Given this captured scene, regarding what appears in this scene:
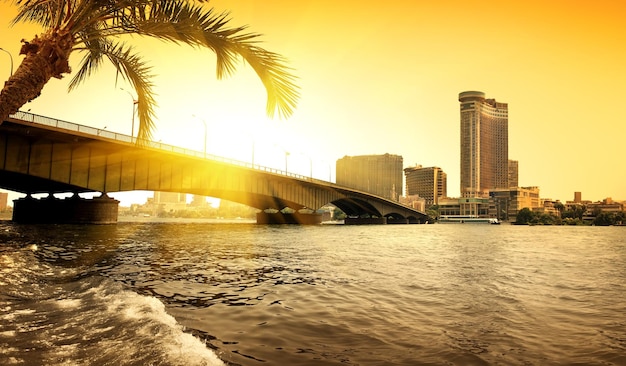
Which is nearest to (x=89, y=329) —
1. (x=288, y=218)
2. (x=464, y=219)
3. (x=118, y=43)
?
(x=118, y=43)

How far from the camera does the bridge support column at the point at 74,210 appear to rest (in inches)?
1724

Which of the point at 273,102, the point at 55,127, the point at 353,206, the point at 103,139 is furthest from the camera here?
the point at 353,206

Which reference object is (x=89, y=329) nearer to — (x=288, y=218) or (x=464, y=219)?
(x=288, y=218)

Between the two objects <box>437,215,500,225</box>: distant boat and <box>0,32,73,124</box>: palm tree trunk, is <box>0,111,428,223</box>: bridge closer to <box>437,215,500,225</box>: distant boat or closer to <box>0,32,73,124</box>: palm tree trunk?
<box>0,32,73,124</box>: palm tree trunk

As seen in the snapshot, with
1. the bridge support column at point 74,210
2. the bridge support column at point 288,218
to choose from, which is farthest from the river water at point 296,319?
the bridge support column at point 288,218

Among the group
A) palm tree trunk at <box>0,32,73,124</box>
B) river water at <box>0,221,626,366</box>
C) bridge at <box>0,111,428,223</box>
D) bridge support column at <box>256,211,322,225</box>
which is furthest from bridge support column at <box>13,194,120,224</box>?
bridge support column at <box>256,211,322,225</box>

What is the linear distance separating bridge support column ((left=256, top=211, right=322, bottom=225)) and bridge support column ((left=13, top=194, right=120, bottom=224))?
41542 mm

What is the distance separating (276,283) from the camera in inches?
401

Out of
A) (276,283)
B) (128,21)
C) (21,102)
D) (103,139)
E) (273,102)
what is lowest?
(276,283)

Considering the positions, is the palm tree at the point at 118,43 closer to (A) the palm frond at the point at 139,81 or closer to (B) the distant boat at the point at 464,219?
(A) the palm frond at the point at 139,81

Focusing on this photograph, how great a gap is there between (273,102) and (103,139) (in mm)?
36414

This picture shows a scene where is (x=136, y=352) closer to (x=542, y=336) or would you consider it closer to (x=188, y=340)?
(x=188, y=340)

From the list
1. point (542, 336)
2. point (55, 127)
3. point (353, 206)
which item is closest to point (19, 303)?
point (542, 336)

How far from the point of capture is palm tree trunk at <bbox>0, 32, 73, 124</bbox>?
22.0 feet
